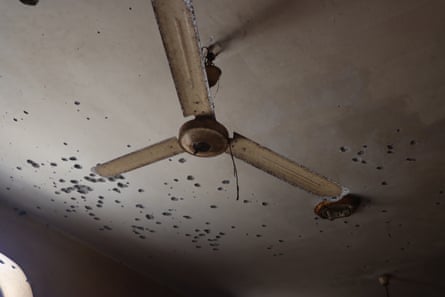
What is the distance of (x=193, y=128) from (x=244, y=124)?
56 cm

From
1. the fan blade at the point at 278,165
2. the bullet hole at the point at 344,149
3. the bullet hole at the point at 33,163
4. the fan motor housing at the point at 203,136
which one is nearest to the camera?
the fan motor housing at the point at 203,136

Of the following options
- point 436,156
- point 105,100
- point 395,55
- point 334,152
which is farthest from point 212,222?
point 395,55

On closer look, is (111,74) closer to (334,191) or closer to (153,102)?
(153,102)

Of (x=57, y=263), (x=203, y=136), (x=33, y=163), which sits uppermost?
(x=33, y=163)

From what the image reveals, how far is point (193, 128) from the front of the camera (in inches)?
45.4

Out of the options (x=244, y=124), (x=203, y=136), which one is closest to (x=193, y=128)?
(x=203, y=136)

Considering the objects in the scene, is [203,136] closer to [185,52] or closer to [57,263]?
[185,52]

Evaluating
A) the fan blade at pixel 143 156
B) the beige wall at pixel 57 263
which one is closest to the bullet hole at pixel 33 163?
the beige wall at pixel 57 263

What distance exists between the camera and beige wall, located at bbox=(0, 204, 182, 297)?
7.66 ft

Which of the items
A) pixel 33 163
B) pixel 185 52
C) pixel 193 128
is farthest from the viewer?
pixel 33 163

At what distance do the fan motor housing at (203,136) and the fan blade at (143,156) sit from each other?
0.06m

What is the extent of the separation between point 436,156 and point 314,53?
2.51 ft

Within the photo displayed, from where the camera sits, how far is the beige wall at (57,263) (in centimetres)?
234

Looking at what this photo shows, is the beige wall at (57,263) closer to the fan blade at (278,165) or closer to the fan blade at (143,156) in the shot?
the fan blade at (143,156)
